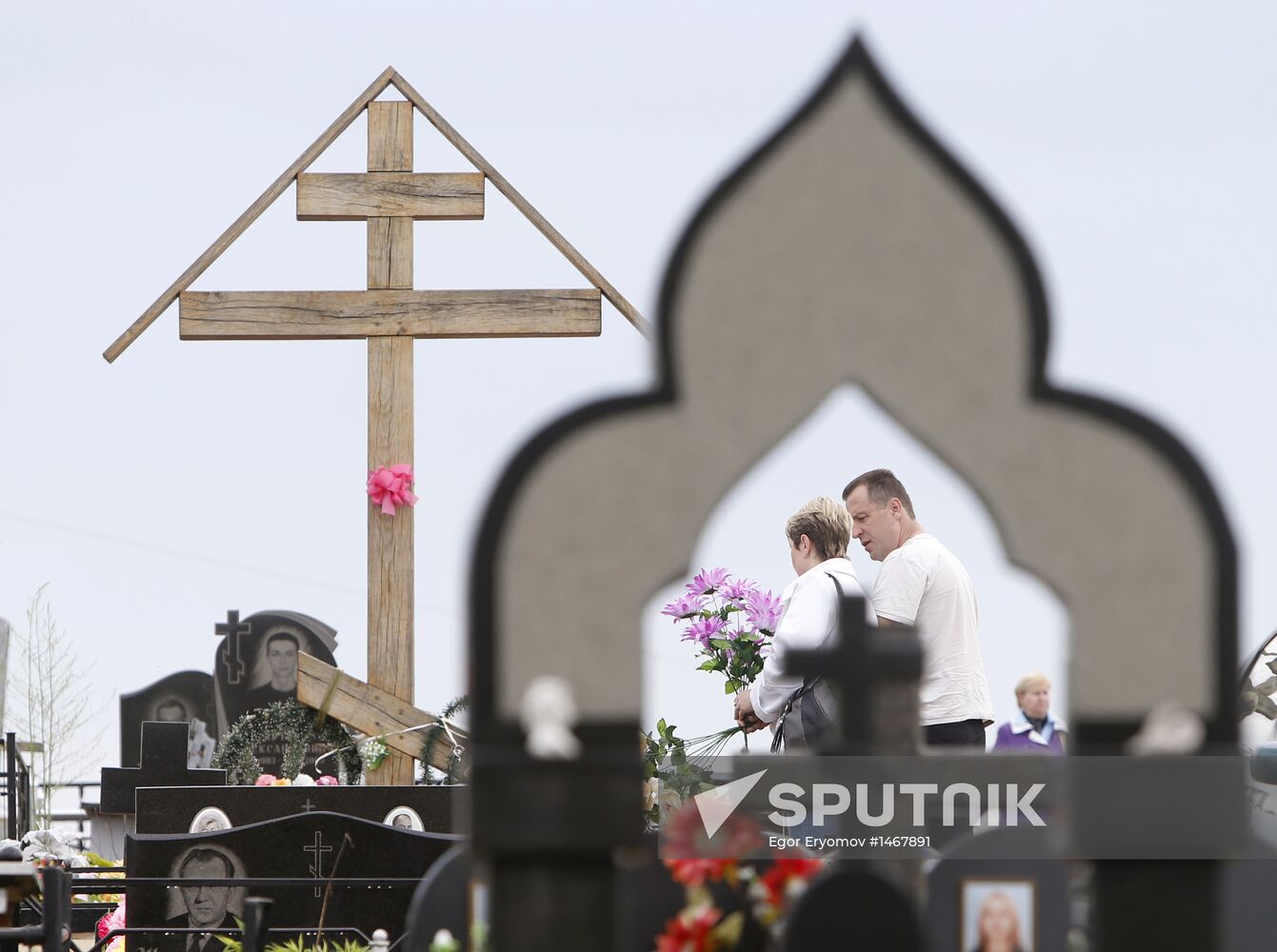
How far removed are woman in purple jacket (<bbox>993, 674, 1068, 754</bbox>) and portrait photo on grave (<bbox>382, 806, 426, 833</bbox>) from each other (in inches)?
102

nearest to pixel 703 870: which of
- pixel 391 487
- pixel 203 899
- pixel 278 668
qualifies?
pixel 203 899

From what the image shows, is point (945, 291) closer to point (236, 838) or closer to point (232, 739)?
point (236, 838)

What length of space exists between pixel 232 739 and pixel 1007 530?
7591mm

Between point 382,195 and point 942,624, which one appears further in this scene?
point 382,195

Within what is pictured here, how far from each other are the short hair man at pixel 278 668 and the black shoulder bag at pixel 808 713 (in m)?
10.1

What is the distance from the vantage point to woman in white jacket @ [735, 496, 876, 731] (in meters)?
4.97

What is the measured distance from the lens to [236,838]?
22.6 feet

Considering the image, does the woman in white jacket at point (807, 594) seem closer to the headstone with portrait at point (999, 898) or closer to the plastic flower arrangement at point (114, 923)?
the headstone with portrait at point (999, 898)

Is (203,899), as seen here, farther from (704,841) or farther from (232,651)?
(232,651)

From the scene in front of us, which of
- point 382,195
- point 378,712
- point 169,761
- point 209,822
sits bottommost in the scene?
point 209,822

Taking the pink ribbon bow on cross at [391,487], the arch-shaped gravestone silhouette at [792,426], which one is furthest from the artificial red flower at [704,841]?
the pink ribbon bow on cross at [391,487]

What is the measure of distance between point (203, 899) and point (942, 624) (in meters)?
3.60

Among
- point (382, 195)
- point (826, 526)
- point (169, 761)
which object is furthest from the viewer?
point (169, 761)

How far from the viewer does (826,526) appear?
17.1ft
